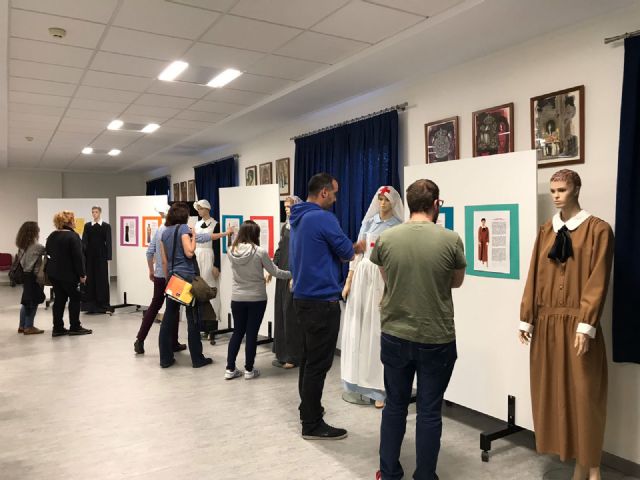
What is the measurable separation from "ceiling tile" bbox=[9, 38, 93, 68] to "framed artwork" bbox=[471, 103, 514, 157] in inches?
116

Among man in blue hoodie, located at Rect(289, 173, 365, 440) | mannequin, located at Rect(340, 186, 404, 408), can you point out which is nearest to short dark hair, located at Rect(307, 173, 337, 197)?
man in blue hoodie, located at Rect(289, 173, 365, 440)

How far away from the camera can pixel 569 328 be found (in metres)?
2.60

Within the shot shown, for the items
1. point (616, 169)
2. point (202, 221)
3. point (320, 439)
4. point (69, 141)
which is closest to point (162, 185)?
point (69, 141)

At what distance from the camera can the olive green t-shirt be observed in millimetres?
2314

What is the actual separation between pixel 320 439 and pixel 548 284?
1641 millimetres

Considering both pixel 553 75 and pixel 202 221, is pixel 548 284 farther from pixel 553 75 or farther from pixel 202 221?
pixel 202 221

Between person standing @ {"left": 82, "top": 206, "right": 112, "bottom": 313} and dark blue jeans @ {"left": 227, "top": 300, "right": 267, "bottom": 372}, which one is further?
person standing @ {"left": 82, "top": 206, "right": 112, "bottom": 313}

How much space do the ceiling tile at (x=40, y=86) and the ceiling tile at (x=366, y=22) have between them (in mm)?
2766

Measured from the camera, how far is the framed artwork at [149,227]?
24.4 ft

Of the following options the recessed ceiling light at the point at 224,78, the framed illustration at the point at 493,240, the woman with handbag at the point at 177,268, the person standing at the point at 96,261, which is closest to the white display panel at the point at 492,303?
the framed illustration at the point at 493,240

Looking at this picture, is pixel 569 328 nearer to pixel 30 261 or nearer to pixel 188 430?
pixel 188 430

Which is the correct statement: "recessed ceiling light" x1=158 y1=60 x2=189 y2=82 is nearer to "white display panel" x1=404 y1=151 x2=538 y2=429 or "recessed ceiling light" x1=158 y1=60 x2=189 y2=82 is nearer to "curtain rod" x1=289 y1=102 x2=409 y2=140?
"curtain rod" x1=289 y1=102 x2=409 y2=140

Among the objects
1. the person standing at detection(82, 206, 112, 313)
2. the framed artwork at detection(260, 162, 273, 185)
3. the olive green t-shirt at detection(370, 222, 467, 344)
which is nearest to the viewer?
the olive green t-shirt at detection(370, 222, 467, 344)

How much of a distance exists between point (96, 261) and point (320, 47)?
5.36 meters
